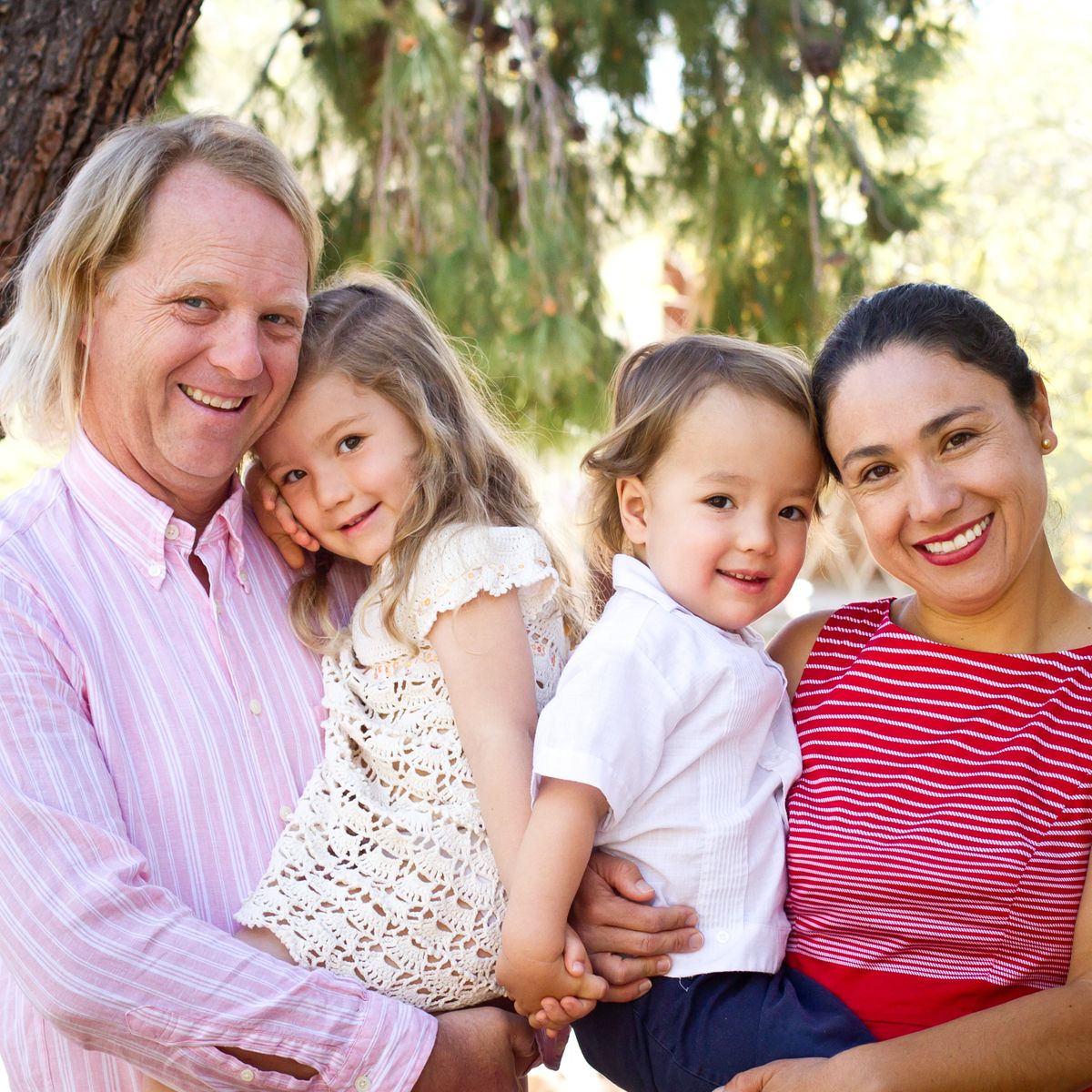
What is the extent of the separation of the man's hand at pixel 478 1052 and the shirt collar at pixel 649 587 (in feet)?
2.24

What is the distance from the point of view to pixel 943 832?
5.78 feet

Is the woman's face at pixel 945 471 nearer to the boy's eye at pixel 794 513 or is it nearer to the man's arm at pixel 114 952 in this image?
the boy's eye at pixel 794 513

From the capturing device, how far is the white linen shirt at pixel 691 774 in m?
1.75

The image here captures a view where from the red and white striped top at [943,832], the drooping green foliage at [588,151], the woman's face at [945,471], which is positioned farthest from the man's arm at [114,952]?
the drooping green foliage at [588,151]

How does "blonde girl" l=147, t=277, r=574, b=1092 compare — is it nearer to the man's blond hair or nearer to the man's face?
the man's face

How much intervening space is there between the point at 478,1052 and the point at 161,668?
0.75 m

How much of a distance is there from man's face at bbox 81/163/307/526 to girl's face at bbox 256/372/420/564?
0.18ft

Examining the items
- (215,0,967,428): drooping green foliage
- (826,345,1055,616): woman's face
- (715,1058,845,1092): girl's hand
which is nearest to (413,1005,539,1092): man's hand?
(715,1058,845,1092): girl's hand

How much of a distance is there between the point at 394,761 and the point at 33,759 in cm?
53

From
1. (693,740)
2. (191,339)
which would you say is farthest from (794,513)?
(191,339)

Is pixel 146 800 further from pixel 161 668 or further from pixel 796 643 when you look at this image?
pixel 796 643

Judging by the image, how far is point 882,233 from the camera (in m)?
4.05

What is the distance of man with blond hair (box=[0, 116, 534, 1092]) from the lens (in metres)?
1.65

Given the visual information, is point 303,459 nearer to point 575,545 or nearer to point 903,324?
point 575,545
